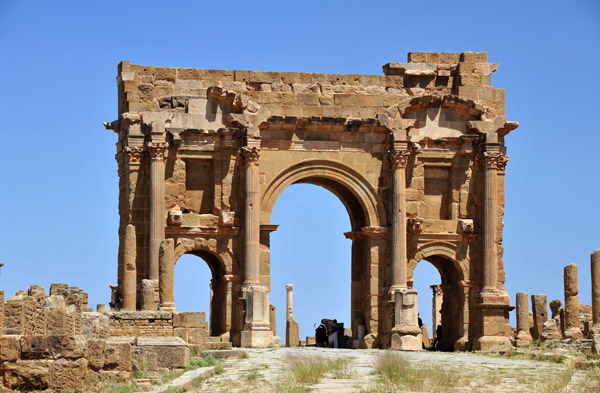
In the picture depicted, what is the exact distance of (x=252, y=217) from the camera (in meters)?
34.4

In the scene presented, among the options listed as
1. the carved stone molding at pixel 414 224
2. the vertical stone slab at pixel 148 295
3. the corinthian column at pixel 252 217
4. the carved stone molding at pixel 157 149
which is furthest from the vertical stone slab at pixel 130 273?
the carved stone molding at pixel 414 224

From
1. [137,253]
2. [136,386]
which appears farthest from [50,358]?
[137,253]

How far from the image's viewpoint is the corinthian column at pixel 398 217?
34.9m

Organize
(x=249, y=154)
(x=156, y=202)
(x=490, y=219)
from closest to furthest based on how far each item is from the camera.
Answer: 1. (x=156, y=202)
2. (x=249, y=154)
3. (x=490, y=219)

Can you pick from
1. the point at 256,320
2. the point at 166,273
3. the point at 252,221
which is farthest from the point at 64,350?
the point at 252,221

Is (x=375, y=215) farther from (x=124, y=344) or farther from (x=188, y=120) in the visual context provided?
(x=124, y=344)

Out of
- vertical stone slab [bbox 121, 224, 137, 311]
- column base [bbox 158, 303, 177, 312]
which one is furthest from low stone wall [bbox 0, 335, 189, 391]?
vertical stone slab [bbox 121, 224, 137, 311]

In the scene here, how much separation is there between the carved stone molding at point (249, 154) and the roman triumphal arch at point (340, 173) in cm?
4

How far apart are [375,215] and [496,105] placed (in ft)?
15.4

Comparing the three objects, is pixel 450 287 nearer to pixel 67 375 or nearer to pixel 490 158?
pixel 490 158

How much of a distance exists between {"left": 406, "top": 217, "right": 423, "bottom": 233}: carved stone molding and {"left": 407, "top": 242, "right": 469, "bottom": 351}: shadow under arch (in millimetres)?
655

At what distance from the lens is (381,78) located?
118 feet

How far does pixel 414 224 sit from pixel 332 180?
8.51ft

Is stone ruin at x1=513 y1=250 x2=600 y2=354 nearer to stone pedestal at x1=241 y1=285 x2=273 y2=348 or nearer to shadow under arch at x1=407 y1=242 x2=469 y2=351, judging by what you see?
shadow under arch at x1=407 y1=242 x2=469 y2=351
